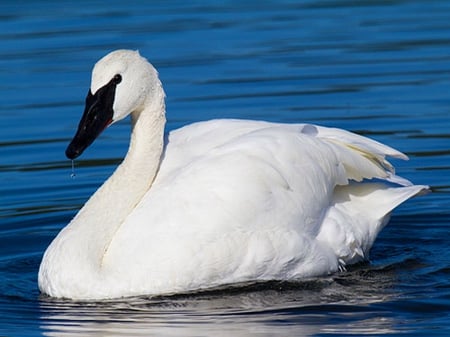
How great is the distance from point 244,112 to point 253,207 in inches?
191

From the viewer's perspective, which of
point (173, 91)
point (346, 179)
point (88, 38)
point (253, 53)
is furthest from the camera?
→ point (88, 38)

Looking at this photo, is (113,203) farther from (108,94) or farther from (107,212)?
(108,94)

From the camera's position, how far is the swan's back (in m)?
8.64

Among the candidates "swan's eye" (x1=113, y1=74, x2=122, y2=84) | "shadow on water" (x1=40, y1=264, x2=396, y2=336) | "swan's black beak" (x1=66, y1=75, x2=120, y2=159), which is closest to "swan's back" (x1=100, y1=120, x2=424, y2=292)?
"shadow on water" (x1=40, y1=264, x2=396, y2=336)

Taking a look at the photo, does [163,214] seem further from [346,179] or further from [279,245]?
[346,179]

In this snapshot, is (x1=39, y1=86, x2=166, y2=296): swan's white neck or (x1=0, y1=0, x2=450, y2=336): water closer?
(x1=0, y1=0, x2=450, y2=336): water

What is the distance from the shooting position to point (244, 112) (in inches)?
537

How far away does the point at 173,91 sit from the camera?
14625mm

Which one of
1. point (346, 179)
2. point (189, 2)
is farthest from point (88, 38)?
point (346, 179)

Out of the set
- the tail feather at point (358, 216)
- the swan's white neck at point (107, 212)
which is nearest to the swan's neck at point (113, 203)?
the swan's white neck at point (107, 212)

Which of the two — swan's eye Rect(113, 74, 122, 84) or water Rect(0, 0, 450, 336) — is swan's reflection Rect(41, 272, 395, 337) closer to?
water Rect(0, 0, 450, 336)

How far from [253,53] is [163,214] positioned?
760 centimetres

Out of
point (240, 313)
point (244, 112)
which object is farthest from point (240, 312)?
point (244, 112)

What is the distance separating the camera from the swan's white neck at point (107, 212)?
8.73 metres
